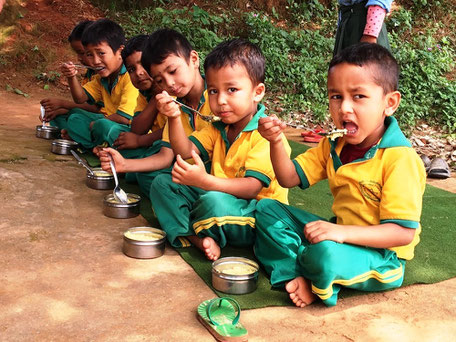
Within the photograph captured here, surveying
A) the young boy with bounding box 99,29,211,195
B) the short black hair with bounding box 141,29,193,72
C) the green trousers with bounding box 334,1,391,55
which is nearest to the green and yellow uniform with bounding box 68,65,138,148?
the young boy with bounding box 99,29,211,195

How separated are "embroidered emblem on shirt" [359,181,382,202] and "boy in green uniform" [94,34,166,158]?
1.77 metres

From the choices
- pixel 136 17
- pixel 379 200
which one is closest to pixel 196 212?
pixel 379 200

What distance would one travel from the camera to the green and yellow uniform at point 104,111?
4.35 m

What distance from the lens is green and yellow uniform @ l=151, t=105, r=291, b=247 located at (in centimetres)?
264

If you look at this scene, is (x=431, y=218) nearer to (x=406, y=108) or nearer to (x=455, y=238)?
(x=455, y=238)

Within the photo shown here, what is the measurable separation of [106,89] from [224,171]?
2.29 meters

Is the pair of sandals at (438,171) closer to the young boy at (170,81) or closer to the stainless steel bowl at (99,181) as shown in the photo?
the young boy at (170,81)

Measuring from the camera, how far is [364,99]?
7.42 feet

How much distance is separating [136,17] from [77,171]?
21.6ft

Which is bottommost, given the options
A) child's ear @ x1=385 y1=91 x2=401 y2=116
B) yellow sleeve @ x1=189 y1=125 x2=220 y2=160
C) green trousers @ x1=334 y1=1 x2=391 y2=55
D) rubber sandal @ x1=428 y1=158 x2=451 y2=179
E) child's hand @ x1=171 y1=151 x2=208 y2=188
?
rubber sandal @ x1=428 y1=158 x2=451 y2=179

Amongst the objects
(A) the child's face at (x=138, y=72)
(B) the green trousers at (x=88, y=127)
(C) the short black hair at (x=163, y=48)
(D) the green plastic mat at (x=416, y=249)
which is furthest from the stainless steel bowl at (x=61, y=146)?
(C) the short black hair at (x=163, y=48)

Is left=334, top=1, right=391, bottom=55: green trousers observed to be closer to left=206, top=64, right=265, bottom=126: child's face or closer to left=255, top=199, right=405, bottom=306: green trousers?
left=206, top=64, right=265, bottom=126: child's face

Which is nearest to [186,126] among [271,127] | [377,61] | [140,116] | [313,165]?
[140,116]

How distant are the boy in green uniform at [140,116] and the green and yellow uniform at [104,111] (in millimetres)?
288
